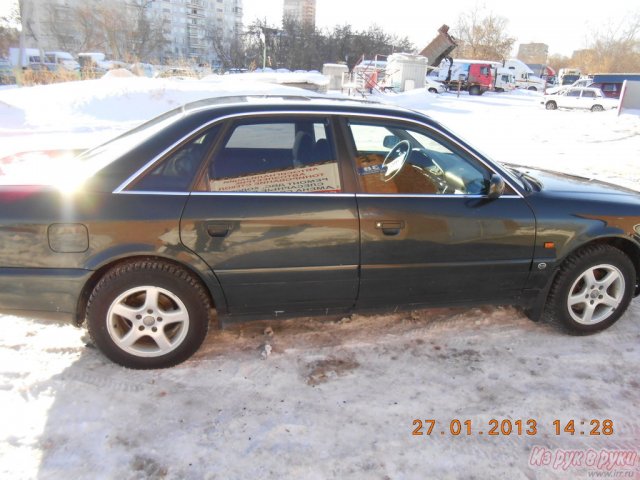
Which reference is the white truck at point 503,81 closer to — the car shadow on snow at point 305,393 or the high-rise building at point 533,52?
the car shadow on snow at point 305,393

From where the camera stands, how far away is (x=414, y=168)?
3201mm

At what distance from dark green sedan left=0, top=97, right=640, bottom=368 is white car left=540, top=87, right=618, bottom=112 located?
27.4m

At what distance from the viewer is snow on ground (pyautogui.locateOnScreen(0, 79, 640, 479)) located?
7.43 ft

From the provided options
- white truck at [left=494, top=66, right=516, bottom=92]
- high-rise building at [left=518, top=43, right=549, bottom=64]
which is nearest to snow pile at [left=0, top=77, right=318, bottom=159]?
white truck at [left=494, top=66, right=516, bottom=92]

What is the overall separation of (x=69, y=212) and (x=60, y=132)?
444 inches

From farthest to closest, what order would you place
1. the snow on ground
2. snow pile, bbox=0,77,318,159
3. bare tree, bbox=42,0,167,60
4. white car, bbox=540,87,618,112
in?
bare tree, bbox=42,0,167,60 → white car, bbox=540,87,618,112 → snow pile, bbox=0,77,318,159 → the snow on ground

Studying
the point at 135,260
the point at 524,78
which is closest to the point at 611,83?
the point at 524,78

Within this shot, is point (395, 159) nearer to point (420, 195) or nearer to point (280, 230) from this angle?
point (420, 195)

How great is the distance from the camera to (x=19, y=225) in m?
2.56

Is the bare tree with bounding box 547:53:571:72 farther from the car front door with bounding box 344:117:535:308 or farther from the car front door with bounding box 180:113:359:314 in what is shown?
the car front door with bounding box 180:113:359:314

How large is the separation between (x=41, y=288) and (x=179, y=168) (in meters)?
1.04

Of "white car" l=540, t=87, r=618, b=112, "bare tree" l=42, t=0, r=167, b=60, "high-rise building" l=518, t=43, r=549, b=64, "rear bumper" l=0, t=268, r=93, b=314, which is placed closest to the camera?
"rear bumper" l=0, t=268, r=93, b=314

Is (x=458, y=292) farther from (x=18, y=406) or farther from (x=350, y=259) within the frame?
(x=18, y=406)

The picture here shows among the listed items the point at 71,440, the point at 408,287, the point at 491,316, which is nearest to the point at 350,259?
the point at 408,287
